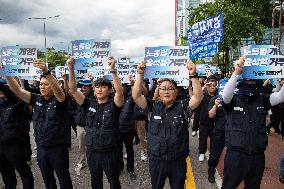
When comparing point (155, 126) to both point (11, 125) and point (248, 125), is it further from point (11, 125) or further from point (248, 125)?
point (11, 125)

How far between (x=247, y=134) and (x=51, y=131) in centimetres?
267

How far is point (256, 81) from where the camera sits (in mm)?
4734

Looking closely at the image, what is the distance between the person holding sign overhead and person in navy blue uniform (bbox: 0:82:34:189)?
6.65ft

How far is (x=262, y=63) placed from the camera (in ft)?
14.8

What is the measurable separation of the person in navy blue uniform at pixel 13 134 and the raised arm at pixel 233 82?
3082 millimetres

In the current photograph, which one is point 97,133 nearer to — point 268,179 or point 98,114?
point 98,114

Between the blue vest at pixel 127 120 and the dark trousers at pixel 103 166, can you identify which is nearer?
the dark trousers at pixel 103 166

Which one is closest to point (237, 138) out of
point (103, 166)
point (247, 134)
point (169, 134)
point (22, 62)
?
point (247, 134)

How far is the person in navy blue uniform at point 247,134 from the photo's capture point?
454cm

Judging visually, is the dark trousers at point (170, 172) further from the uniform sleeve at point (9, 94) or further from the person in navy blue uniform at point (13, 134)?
the uniform sleeve at point (9, 94)

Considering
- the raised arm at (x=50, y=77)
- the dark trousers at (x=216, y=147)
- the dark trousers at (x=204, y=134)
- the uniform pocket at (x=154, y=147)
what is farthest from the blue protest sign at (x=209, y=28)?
the raised arm at (x=50, y=77)

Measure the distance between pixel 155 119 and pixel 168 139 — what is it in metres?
0.31

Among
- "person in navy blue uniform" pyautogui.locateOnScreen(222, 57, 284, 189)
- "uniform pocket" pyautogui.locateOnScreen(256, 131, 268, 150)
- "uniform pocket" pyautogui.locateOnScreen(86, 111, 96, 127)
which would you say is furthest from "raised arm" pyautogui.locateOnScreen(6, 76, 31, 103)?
"uniform pocket" pyautogui.locateOnScreen(256, 131, 268, 150)

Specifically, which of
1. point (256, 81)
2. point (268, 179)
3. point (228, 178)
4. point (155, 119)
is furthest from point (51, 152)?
point (268, 179)
